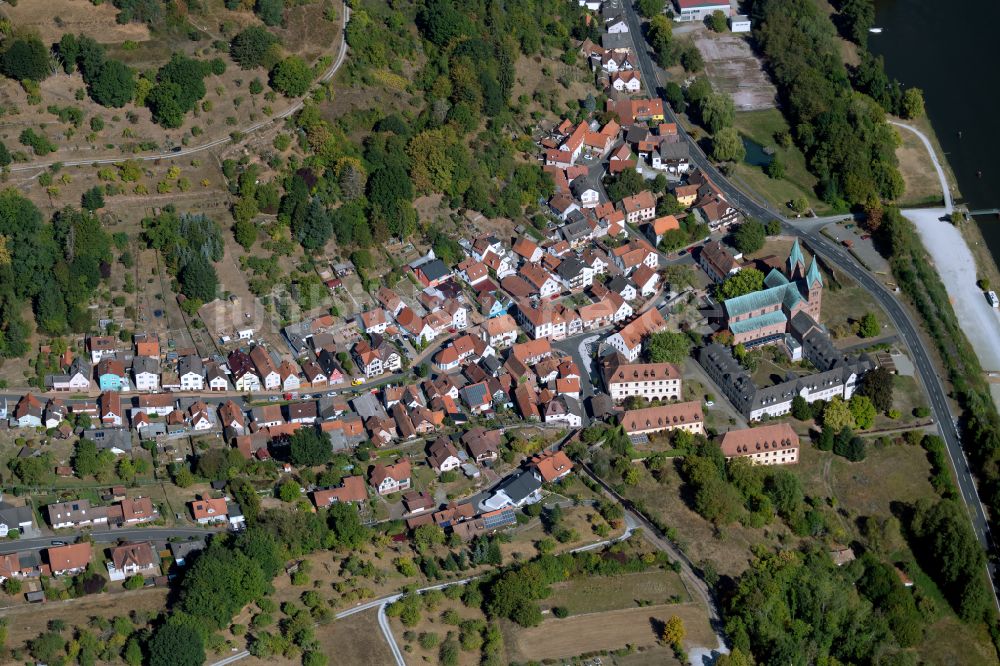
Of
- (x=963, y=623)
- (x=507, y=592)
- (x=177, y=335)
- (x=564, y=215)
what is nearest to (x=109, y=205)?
(x=177, y=335)

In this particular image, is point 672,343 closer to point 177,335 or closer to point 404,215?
point 404,215

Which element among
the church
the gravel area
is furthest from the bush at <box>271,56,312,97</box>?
the gravel area

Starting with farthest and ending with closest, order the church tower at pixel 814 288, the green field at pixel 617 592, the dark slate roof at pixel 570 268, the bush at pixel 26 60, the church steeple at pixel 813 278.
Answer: the dark slate roof at pixel 570 268, the bush at pixel 26 60, the church tower at pixel 814 288, the church steeple at pixel 813 278, the green field at pixel 617 592

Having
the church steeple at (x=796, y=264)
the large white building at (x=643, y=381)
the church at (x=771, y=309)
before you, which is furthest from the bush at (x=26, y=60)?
the church steeple at (x=796, y=264)

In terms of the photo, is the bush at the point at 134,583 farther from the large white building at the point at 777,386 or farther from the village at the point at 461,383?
the large white building at the point at 777,386

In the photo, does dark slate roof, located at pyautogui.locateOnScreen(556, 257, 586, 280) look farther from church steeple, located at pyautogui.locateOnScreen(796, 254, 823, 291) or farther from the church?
church steeple, located at pyautogui.locateOnScreen(796, 254, 823, 291)

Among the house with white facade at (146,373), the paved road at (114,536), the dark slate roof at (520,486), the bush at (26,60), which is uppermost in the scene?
the bush at (26,60)

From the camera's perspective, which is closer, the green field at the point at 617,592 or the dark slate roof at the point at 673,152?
the green field at the point at 617,592

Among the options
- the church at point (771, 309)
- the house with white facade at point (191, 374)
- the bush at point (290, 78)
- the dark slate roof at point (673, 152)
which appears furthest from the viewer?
the dark slate roof at point (673, 152)
